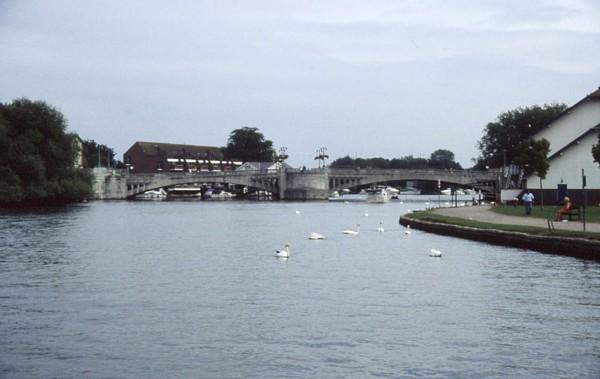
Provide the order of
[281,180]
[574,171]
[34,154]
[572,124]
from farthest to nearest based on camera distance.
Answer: [281,180], [34,154], [572,124], [574,171]

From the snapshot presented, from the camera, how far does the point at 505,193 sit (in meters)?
88.5

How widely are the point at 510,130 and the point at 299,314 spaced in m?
140

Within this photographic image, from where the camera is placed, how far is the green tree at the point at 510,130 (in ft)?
490

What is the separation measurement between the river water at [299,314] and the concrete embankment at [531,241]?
72cm

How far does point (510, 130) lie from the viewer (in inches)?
6225

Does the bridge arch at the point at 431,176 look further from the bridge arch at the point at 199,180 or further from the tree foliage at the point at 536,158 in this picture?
the tree foliage at the point at 536,158

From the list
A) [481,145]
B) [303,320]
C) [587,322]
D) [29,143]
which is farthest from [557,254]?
[481,145]

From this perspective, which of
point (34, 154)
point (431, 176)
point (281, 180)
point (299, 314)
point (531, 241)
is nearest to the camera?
point (299, 314)

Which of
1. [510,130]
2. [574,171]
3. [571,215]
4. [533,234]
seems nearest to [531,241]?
[533,234]

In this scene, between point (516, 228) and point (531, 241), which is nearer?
point (531, 241)

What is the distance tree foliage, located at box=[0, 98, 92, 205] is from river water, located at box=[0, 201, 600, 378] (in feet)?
187

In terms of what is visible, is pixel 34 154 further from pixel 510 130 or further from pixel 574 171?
pixel 510 130

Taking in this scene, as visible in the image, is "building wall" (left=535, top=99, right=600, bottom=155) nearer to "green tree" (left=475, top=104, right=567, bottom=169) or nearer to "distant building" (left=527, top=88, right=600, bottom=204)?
"distant building" (left=527, top=88, right=600, bottom=204)

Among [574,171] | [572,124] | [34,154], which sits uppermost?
[572,124]
